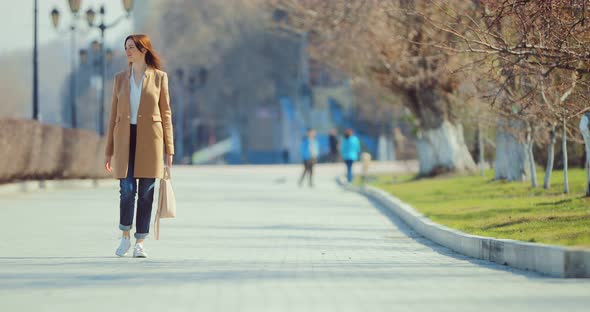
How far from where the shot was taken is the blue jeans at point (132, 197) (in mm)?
14578

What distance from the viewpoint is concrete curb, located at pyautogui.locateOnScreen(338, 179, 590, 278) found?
41.7ft

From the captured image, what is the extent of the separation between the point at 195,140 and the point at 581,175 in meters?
79.4

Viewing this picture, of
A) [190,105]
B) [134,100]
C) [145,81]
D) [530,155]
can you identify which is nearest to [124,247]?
[134,100]

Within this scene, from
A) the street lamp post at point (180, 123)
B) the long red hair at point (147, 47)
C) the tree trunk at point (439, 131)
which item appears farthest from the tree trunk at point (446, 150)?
the street lamp post at point (180, 123)

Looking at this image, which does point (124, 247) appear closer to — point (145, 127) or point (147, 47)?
point (145, 127)

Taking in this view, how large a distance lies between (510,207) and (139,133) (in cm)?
875

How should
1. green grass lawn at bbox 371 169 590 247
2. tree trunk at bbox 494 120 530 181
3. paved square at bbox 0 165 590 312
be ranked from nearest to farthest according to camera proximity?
1. paved square at bbox 0 165 590 312
2. green grass lawn at bbox 371 169 590 247
3. tree trunk at bbox 494 120 530 181

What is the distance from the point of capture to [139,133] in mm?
14594

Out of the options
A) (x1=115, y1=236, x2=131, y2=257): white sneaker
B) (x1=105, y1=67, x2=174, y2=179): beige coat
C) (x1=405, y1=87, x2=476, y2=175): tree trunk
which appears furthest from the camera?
(x1=405, y1=87, x2=476, y2=175): tree trunk

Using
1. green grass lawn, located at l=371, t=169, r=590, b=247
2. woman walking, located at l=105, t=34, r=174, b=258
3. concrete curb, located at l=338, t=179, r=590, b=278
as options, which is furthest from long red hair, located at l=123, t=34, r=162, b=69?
green grass lawn, located at l=371, t=169, r=590, b=247

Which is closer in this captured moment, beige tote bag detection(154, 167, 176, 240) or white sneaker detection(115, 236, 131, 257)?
beige tote bag detection(154, 167, 176, 240)

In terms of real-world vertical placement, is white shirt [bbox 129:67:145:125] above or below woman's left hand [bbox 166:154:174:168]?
above

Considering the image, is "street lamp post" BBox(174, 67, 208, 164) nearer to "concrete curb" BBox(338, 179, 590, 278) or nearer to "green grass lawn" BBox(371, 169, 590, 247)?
"green grass lawn" BBox(371, 169, 590, 247)

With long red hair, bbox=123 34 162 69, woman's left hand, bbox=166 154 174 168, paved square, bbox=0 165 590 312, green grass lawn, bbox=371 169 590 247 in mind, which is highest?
long red hair, bbox=123 34 162 69
